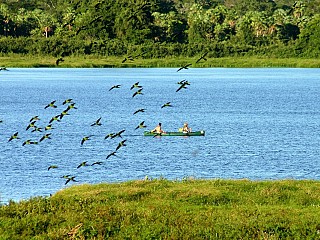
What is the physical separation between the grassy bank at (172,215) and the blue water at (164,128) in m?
9.56

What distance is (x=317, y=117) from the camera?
211 feet

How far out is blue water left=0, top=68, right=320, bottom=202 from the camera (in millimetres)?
36122

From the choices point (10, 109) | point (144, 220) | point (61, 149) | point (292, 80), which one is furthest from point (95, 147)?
point (292, 80)

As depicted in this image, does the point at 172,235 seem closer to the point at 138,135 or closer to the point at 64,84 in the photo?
the point at 138,135

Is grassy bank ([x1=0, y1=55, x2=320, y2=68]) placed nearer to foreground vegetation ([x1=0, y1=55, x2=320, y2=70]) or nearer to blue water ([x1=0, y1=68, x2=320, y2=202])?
foreground vegetation ([x1=0, y1=55, x2=320, y2=70])

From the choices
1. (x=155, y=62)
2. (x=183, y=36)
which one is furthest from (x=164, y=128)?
(x=183, y=36)

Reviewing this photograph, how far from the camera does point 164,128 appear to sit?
57875 mm

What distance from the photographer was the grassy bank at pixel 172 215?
49.8ft

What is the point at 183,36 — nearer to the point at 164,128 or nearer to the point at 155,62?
the point at 155,62

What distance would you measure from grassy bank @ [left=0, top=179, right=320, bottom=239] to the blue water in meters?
Result: 9.56

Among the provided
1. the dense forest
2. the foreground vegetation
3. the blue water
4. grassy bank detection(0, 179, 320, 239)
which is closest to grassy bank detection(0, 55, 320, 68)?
the foreground vegetation

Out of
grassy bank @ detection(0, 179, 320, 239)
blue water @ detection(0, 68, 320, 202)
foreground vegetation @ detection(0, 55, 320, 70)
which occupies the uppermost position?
grassy bank @ detection(0, 179, 320, 239)

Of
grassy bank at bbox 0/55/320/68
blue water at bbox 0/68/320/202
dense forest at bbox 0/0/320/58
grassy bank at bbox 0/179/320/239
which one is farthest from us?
grassy bank at bbox 0/55/320/68

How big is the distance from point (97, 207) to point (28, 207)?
1530mm
